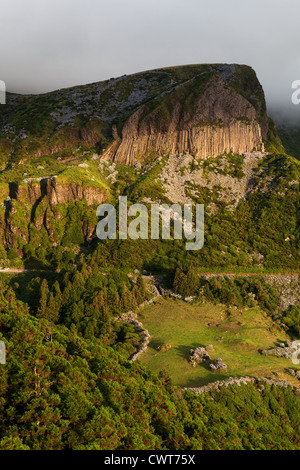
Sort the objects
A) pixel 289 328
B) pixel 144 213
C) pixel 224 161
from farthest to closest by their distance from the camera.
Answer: pixel 224 161
pixel 144 213
pixel 289 328

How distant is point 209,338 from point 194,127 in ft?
241

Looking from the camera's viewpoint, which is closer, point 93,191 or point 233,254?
point 233,254

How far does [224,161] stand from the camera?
102125 millimetres

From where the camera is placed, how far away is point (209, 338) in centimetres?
4809

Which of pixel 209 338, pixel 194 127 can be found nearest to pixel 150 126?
pixel 194 127

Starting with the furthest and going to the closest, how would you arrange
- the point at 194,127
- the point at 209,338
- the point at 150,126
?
1. the point at 150,126
2. the point at 194,127
3. the point at 209,338

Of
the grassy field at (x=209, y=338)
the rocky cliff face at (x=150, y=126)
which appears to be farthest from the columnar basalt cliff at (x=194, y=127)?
the grassy field at (x=209, y=338)

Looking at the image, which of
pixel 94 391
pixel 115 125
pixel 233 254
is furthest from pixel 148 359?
pixel 115 125

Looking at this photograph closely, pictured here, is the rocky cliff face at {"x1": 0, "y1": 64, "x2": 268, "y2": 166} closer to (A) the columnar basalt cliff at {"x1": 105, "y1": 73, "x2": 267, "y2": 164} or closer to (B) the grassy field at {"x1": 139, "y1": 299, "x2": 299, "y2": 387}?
(A) the columnar basalt cliff at {"x1": 105, "y1": 73, "x2": 267, "y2": 164}

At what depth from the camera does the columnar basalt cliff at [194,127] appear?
104m

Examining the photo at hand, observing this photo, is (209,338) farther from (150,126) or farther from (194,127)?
(150,126)

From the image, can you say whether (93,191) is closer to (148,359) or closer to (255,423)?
(148,359)

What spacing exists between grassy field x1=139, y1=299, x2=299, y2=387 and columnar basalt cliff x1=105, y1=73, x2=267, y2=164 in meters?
57.7
